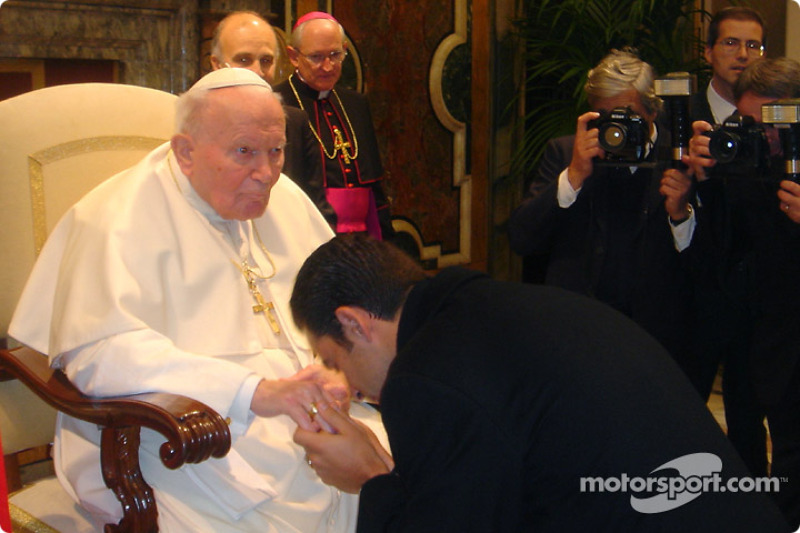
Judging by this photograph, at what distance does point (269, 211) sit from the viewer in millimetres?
2871

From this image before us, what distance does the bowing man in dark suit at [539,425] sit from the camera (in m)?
1.61

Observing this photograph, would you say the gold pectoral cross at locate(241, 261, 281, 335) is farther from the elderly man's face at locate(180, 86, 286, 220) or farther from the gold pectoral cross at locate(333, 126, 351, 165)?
the gold pectoral cross at locate(333, 126, 351, 165)

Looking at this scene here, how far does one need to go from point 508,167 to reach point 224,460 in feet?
14.1

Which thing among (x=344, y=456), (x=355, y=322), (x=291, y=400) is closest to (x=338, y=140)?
(x=291, y=400)

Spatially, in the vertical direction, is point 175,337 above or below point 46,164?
below

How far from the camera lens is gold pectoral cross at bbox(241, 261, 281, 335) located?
265 centimetres

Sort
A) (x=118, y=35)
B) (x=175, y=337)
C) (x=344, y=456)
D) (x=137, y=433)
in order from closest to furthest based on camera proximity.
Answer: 1. (x=344, y=456)
2. (x=137, y=433)
3. (x=175, y=337)
4. (x=118, y=35)

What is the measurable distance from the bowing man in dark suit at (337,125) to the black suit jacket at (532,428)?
2.28 m

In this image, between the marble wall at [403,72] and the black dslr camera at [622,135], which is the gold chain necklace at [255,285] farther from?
the marble wall at [403,72]

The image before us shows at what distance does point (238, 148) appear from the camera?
2.49 metres

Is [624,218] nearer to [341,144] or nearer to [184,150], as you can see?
[341,144]

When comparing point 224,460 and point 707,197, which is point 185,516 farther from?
point 707,197

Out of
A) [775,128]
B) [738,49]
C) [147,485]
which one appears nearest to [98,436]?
[147,485]

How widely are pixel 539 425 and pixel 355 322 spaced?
0.38 meters
